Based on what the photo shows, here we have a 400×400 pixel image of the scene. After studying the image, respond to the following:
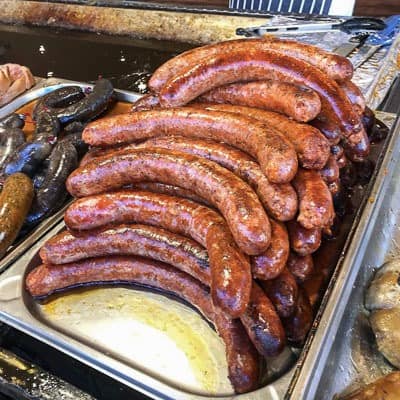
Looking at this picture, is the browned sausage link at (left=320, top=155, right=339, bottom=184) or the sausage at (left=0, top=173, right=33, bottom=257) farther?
the sausage at (left=0, top=173, right=33, bottom=257)

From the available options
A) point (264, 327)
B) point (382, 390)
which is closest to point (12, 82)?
point (264, 327)

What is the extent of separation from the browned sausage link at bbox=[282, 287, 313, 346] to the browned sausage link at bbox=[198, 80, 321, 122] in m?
0.81

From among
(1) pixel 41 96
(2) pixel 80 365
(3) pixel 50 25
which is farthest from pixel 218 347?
(3) pixel 50 25

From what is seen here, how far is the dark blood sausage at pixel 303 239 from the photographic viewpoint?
Answer: 183 centimetres

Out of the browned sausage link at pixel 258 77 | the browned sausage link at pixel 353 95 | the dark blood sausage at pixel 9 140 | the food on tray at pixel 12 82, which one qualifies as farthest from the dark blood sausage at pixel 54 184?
the browned sausage link at pixel 353 95

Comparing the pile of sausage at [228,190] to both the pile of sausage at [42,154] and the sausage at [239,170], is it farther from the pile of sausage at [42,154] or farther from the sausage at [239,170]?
the pile of sausage at [42,154]

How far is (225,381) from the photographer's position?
5.92ft

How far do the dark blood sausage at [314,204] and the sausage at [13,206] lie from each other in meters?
1.59

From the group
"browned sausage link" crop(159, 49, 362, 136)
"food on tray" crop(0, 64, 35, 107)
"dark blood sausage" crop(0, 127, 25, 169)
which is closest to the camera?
"browned sausage link" crop(159, 49, 362, 136)

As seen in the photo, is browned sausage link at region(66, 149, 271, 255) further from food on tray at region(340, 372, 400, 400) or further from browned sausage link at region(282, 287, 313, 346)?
food on tray at region(340, 372, 400, 400)

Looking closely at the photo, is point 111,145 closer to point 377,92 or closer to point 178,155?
point 178,155

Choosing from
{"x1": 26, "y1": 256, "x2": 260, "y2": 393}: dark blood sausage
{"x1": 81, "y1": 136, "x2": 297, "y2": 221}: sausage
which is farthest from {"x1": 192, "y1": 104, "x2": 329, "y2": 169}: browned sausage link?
{"x1": 26, "y1": 256, "x2": 260, "y2": 393}: dark blood sausage

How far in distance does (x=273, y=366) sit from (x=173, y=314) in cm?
54

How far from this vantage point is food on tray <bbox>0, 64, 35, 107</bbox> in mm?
4012
